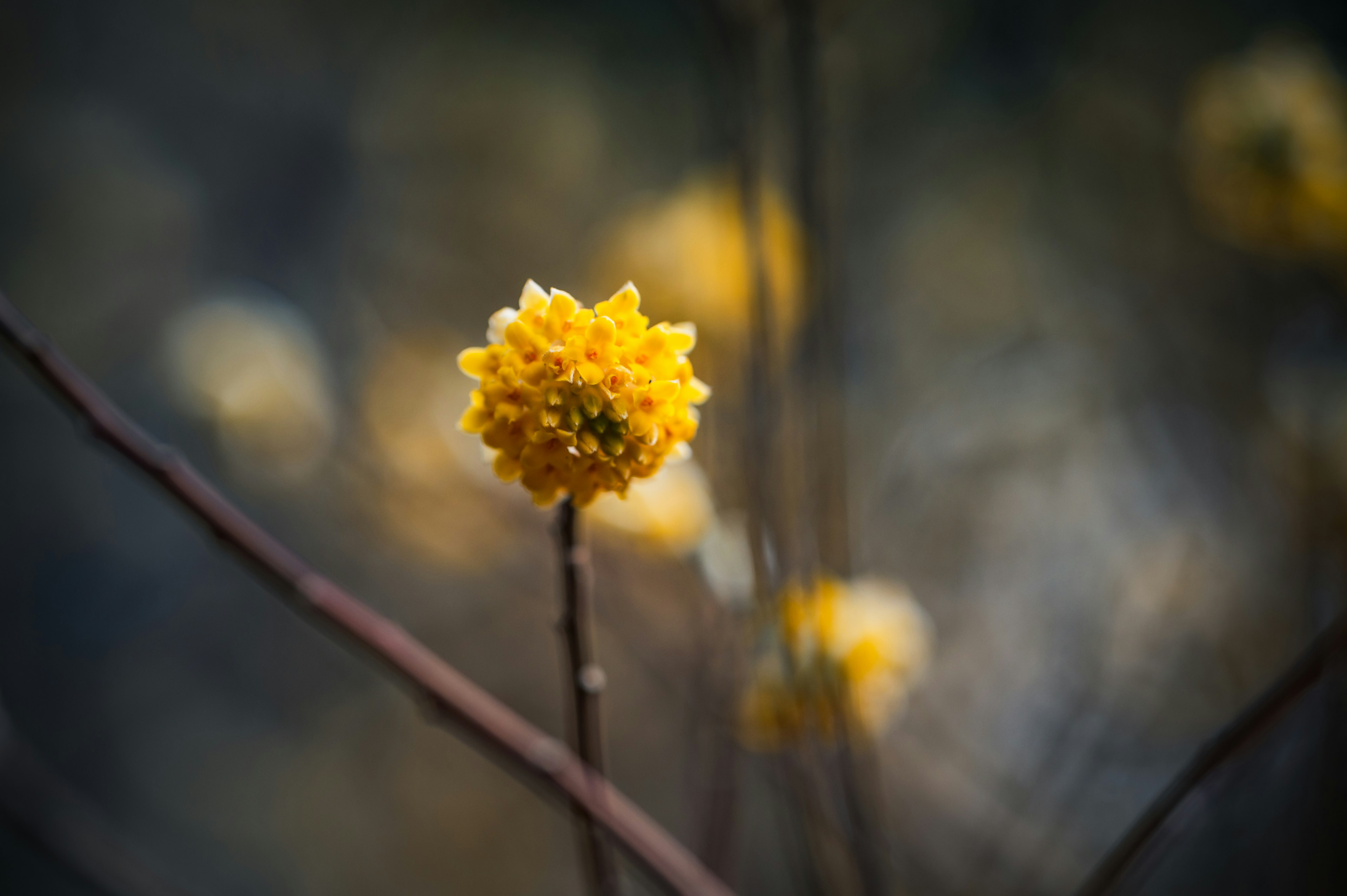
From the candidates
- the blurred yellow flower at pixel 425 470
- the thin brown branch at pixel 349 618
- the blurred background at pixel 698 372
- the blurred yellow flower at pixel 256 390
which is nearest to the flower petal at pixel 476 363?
the thin brown branch at pixel 349 618

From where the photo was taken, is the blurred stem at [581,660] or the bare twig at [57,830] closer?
the blurred stem at [581,660]

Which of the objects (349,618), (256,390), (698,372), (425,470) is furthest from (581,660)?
(256,390)

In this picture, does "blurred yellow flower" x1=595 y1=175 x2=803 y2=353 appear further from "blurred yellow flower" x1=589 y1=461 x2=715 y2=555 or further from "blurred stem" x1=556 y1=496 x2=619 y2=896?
"blurred stem" x1=556 y1=496 x2=619 y2=896

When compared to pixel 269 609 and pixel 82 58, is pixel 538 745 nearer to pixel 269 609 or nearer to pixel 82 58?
pixel 269 609

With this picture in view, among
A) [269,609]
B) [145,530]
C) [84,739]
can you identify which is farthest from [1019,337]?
[84,739]

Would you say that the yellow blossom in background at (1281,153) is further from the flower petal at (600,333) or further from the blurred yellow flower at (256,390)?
the blurred yellow flower at (256,390)

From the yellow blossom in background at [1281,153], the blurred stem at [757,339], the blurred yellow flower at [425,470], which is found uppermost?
the yellow blossom in background at [1281,153]
